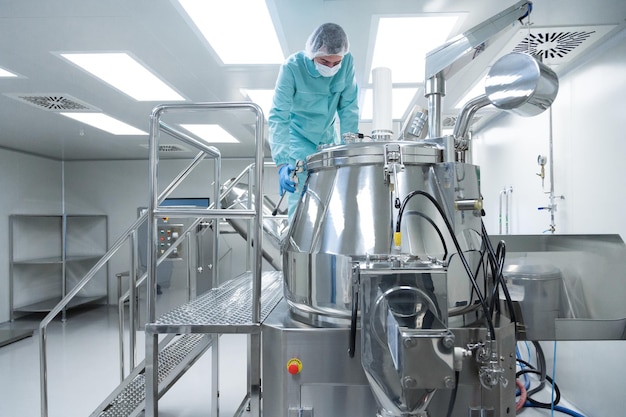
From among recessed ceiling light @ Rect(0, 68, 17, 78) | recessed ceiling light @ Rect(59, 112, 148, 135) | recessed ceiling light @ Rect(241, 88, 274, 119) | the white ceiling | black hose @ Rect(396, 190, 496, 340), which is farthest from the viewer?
recessed ceiling light @ Rect(59, 112, 148, 135)

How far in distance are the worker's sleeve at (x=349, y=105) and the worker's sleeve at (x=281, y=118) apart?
0.27 meters

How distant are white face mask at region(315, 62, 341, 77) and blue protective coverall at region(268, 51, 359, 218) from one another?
4cm

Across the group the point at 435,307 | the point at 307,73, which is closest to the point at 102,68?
the point at 307,73

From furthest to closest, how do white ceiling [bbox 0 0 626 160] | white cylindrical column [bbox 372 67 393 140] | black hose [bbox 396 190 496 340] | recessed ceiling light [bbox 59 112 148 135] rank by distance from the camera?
recessed ceiling light [bbox 59 112 148 135]
white ceiling [bbox 0 0 626 160]
white cylindrical column [bbox 372 67 393 140]
black hose [bbox 396 190 496 340]

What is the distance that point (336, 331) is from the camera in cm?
80

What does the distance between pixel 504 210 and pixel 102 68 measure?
3369 mm

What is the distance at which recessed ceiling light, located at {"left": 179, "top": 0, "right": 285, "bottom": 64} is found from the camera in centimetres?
164

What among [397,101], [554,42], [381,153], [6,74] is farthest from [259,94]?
[381,153]

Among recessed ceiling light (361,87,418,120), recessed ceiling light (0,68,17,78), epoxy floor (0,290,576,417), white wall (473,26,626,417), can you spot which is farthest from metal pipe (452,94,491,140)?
recessed ceiling light (0,68,17,78)

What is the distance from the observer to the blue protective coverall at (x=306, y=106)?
1493 mm

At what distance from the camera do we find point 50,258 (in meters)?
5.05

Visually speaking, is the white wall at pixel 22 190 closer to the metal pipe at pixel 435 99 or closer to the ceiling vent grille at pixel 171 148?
the ceiling vent grille at pixel 171 148

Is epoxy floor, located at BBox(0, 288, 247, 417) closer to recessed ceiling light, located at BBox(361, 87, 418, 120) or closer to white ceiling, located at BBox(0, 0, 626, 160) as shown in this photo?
white ceiling, located at BBox(0, 0, 626, 160)

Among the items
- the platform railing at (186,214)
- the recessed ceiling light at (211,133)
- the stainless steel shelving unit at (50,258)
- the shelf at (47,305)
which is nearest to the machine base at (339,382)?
the platform railing at (186,214)
